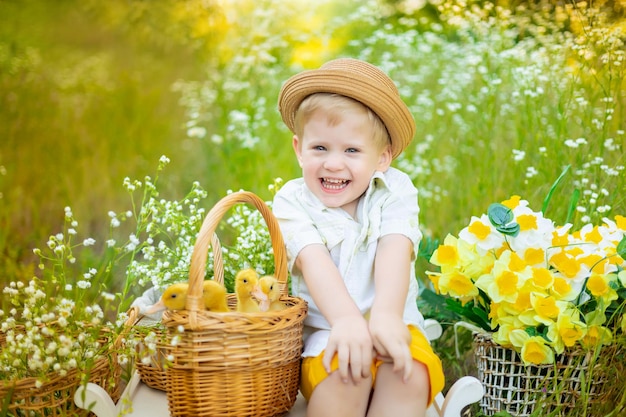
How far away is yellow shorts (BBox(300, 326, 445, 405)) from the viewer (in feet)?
6.63

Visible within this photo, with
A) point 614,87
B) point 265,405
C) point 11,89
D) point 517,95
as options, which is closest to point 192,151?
point 11,89

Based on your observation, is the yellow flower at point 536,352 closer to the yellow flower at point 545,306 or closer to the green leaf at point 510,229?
the yellow flower at point 545,306

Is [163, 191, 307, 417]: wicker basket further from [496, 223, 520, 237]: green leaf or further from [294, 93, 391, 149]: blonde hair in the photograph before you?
[496, 223, 520, 237]: green leaf

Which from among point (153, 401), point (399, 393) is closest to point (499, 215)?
point (399, 393)

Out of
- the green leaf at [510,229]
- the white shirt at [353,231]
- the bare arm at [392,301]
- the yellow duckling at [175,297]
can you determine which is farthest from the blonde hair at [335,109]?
the yellow duckling at [175,297]

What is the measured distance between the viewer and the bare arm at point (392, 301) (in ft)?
6.31

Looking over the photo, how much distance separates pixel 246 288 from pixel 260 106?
2.77 meters

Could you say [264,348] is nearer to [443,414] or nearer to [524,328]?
[443,414]

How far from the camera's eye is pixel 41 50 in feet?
18.1

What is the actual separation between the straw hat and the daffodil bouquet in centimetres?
38

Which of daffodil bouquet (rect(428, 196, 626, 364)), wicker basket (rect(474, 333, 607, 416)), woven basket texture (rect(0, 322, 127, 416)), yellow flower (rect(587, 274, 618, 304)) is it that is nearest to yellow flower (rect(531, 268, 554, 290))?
daffodil bouquet (rect(428, 196, 626, 364))

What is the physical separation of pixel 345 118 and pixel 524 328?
829mm

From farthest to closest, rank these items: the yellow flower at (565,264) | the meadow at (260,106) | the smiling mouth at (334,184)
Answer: the meadow at (260,106) → the smiling mouth at (334,184) → the yellow flower at (565,264)

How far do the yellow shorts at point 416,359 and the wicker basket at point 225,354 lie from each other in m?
0.07
